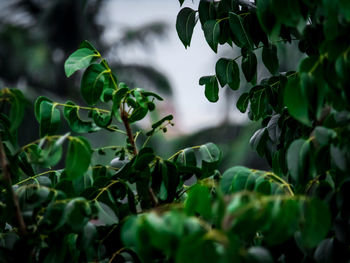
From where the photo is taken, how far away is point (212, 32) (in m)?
0.74

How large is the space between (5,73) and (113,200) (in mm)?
7146

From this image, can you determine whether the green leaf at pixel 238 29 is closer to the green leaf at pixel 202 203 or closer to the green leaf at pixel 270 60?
the green leaf at pixel 270 60

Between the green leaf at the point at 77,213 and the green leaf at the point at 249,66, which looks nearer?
the green leaf at the point at 77,213

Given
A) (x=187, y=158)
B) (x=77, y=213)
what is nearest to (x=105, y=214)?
(x=77, y=213)

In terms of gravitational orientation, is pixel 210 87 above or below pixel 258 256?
above

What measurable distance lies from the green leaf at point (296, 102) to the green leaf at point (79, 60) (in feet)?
0.93

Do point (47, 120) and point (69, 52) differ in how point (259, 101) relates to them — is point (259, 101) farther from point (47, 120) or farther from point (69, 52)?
point (69, 52)

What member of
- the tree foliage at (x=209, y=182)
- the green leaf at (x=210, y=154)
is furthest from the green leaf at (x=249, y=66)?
the green leaf at (x=210, y=154)

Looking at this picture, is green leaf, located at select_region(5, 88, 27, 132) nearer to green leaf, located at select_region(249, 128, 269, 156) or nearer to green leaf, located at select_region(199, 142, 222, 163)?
green leaf, located at select_region(199, 142, 222, 163)

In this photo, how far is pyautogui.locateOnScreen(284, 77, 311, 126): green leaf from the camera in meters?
0.49

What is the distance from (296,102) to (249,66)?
0.29 m

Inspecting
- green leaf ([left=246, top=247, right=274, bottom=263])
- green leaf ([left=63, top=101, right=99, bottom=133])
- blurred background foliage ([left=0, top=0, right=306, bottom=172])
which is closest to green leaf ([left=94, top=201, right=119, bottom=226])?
green leaf ([left=63, top=101, right=99, bottom=133])

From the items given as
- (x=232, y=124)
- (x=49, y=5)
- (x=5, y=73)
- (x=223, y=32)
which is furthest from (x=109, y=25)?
(x=223, y=32)

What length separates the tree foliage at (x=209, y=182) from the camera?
43 cm
